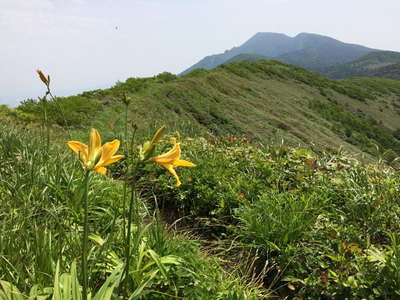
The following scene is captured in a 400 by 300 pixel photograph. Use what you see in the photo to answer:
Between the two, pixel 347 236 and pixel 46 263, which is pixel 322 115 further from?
pixel 46 263

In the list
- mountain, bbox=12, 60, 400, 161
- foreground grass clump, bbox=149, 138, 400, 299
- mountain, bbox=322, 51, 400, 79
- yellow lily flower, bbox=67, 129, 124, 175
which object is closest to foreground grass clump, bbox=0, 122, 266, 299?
yellow lily flower, bbox=67, 129, 124, 175

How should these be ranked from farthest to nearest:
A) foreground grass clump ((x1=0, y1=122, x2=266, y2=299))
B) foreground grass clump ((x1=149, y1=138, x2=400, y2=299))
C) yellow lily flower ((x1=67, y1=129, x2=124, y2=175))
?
foreground grass clump ((x1=149, y1=138, x2=400, y2=299)), foreground grass clump ((x1=0, y1=122, x2=266, y2=299)), yellow lily flower ((x1=67, y1=129, x2=124, y2=175))

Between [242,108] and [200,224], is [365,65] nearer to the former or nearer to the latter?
[242,108]

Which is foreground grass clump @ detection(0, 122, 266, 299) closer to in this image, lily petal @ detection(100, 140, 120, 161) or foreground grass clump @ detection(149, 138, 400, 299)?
lily petal @ detection(100, 140, 120, 161)

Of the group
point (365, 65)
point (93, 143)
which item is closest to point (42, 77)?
point (93, 143)

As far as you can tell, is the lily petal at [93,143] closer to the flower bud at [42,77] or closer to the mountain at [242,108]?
the mountain at [242,108]

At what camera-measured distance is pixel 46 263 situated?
71.0 inches

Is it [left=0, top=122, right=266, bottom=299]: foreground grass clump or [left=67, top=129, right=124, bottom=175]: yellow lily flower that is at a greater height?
[left=67, top=129, right=124, bottom=175]: yellow lily flower

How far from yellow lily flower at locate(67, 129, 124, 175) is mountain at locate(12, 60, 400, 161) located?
0.44 m

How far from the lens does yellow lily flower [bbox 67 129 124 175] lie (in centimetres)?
109

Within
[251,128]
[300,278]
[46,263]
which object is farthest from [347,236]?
[251,128]

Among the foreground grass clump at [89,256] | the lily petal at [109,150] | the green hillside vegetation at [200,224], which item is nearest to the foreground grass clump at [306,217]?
the green hillside vegetation at [200,224]

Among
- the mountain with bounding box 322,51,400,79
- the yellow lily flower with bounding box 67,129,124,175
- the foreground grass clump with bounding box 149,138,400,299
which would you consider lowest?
the foreground grass clump with bounding box 149,138,400,299

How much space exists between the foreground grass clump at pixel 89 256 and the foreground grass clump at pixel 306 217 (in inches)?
20.2
